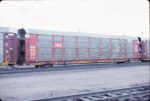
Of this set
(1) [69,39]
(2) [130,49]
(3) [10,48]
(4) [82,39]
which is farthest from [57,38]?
(2) [130,49]

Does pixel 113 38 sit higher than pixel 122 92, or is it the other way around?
pixel 113 38

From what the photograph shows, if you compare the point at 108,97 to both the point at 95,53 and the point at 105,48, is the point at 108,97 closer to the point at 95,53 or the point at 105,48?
the point at 95,53

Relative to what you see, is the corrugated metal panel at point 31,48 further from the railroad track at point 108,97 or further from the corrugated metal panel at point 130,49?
the corrugated metal panel at point 130,49

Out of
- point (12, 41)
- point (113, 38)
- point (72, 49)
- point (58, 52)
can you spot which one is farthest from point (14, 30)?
point (113, 38)

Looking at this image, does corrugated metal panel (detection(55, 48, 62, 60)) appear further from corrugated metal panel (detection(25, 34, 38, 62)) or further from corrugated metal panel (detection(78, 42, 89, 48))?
corrugated metal panel (detection(78, 42, 89, 48))

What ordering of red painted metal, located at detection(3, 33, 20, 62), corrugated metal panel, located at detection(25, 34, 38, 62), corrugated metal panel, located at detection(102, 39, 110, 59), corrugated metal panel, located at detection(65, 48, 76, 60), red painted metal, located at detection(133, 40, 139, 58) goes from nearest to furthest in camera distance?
red painted metal, located at detection(3, 33, 20, 62)
corrugated metal panel, located at detection(25, 34, 38, 62)
corrugated metal panel, located at detection(65, 48, 76, 60)
corrugated metal panel, located at detection(102, 39, 110, 59)
red painted metal, located at detection(133, 40, 139, 58)

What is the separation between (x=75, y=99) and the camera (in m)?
8.17

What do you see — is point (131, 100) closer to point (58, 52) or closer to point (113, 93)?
point (113, 93)

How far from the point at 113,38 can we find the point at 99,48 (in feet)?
11.1

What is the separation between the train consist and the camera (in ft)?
67.9

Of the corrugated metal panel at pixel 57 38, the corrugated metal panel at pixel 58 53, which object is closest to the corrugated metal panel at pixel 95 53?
the corrugated metal panel at pixel 58 53

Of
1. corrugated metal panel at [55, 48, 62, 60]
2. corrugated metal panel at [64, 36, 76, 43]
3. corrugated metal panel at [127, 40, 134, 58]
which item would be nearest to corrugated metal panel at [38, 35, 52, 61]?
corrugated metal panel at [55, 48, 62, 60]

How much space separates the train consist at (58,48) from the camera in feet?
67.9

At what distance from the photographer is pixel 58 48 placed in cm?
2342
